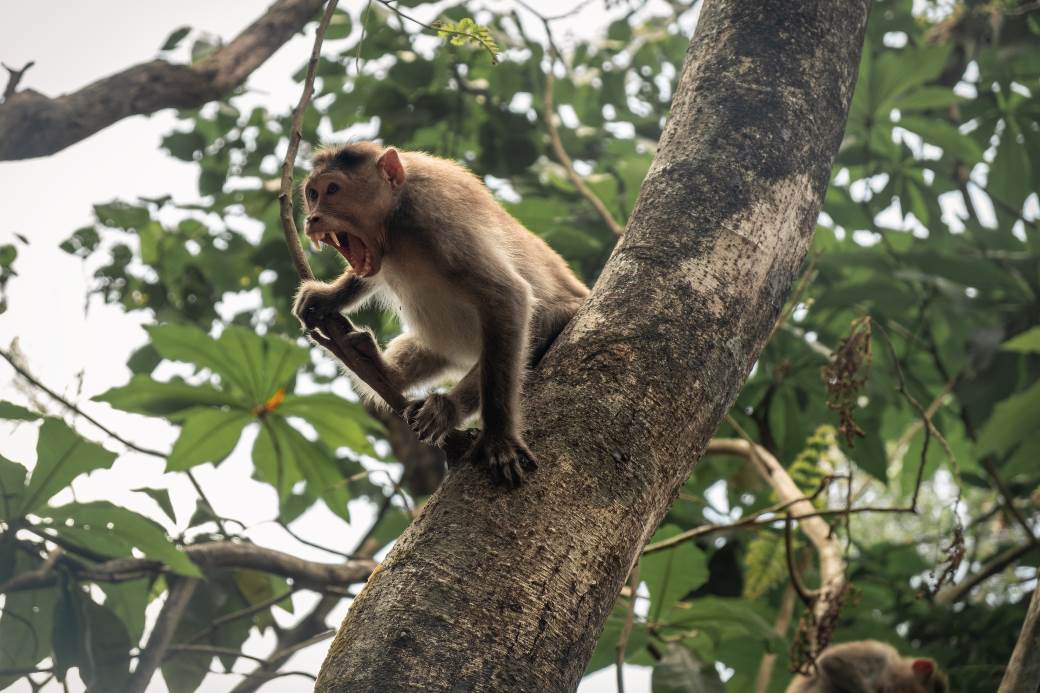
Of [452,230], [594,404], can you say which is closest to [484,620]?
[594,404]

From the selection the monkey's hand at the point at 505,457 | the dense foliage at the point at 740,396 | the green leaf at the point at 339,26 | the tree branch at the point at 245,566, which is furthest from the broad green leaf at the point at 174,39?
the monkey's hand at the point at 505,457

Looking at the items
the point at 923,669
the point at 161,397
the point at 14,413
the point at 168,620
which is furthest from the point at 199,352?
the point at 923,669

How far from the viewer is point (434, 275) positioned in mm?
3469

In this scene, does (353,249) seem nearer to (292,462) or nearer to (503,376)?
(503,376)

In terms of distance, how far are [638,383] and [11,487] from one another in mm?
2620

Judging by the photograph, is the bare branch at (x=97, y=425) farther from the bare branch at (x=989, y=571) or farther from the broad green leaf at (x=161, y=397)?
the bare branch at (x=989, y=571)

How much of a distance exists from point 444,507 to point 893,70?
443 centimetres

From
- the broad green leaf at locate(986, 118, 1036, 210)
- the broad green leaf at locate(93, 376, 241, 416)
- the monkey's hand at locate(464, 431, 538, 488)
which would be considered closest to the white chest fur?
the broad green leaf at locate(93, 376, 241, 416)

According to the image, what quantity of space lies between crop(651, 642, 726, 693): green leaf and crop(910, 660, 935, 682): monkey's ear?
1.54 metres

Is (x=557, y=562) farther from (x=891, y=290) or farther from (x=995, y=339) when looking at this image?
(x=891, y=290)

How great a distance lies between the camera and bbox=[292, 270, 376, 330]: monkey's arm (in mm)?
3383

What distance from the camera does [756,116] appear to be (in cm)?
263

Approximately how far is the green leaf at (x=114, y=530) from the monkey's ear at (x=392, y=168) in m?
1.60

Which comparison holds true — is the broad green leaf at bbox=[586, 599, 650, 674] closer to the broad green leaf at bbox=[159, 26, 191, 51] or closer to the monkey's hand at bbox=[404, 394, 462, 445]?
the monkey's hand at bbox=[404, 394, 462, 445]
